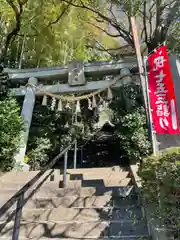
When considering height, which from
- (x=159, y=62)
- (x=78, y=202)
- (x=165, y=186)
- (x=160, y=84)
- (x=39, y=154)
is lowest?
(x=78, y=202)

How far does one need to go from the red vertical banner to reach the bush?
6.12 ft

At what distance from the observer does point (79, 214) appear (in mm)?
3449

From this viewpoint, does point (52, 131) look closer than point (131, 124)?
No

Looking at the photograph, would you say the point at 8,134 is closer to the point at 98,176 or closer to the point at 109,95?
the point at 98,176

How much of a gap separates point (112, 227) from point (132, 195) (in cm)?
86

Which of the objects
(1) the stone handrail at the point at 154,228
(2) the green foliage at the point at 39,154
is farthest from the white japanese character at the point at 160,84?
(2) the green foliage at the point at 39,154

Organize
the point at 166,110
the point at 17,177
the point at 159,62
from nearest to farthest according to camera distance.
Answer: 1. the point at 166,110
2. the point at 159,62
3. the point at 17,177

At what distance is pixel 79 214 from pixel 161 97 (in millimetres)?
2813

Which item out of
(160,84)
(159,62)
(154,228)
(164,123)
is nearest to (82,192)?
(154,228)

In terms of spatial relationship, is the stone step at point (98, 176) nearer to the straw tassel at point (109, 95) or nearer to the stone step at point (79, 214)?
the stone step at point (79, 214)

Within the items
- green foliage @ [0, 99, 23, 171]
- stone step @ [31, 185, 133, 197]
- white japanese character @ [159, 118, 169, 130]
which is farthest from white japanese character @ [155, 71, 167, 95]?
green foliage @ [0, 99, 23, 171]

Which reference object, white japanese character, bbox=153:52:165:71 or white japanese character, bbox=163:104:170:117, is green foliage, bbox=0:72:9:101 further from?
white japanese character, bbox=163:104:170:117

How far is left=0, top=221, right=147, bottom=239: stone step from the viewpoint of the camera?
304 centimetres

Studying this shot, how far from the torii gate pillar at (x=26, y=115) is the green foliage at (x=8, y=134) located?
32cm
